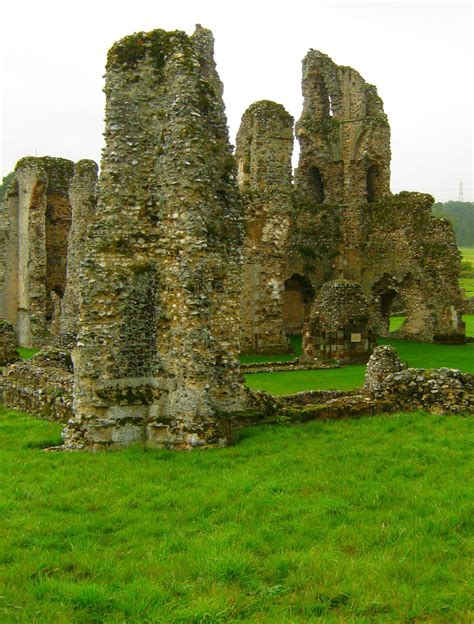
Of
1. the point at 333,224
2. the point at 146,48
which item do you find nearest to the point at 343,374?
the point at 146,48

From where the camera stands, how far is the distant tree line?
393 feet

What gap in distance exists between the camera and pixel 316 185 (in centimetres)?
3484

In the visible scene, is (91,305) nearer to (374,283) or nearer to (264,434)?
(264,434)

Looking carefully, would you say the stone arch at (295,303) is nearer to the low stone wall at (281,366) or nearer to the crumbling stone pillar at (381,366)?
the low stone wall at (281,366)

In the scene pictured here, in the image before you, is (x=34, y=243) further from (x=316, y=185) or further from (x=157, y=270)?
(x=157, y=270)

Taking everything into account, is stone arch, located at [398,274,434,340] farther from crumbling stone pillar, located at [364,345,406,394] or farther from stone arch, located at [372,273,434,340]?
crumbling stone pillar, located at [364,345,406,394]

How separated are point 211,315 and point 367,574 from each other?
242 inches

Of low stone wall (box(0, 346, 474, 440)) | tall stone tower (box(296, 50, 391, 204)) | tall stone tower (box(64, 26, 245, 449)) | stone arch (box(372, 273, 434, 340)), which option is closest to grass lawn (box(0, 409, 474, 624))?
tall stone tower (box(64, 26, 245, 449))

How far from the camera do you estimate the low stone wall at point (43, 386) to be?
43.4ft

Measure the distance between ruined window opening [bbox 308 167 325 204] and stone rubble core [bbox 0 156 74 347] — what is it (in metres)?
11.1

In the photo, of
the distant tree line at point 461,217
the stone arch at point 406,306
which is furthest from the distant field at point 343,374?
the distant tree line at point 461,217

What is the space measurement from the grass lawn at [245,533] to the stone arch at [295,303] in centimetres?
2116

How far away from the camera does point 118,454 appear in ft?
33.7

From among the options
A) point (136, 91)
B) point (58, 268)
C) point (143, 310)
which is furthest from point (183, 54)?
point (58, 268)
